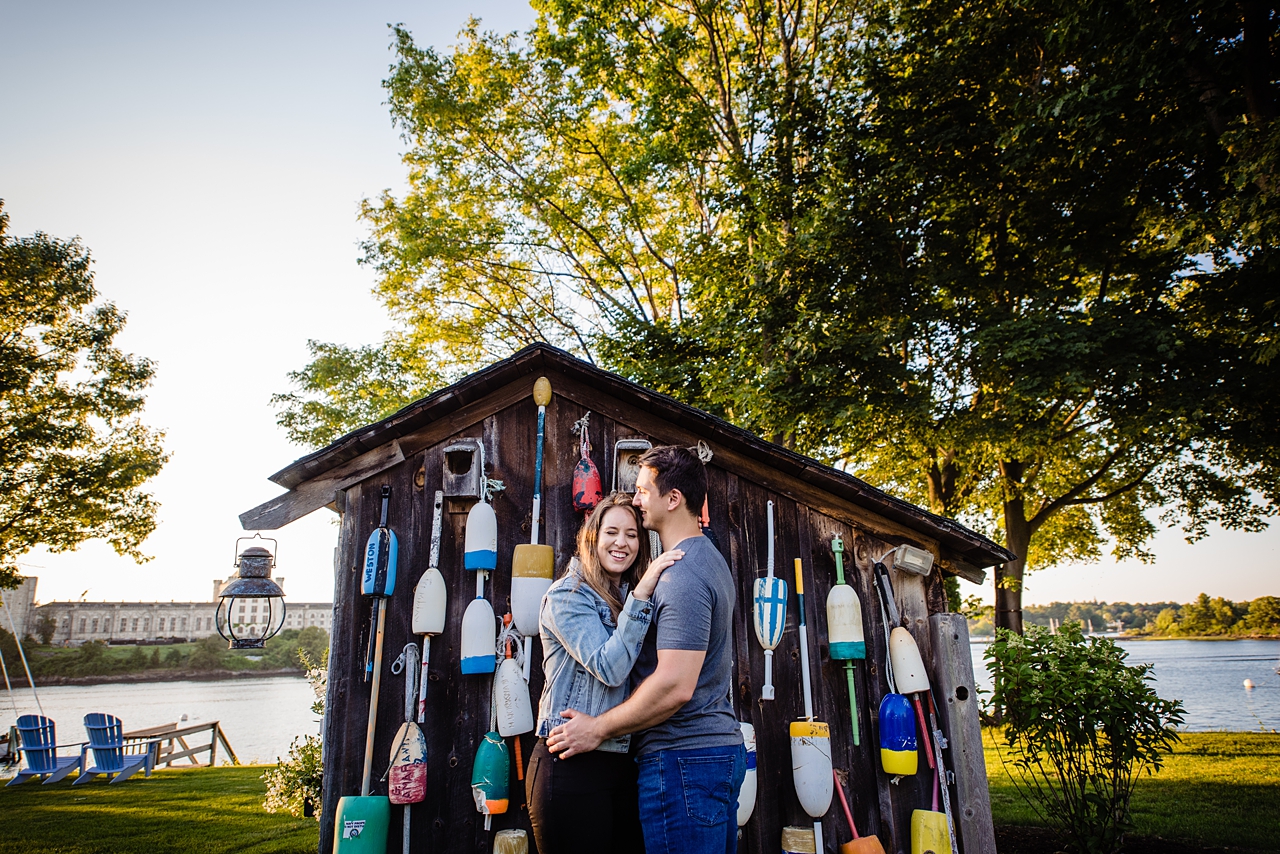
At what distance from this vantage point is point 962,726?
406 cm

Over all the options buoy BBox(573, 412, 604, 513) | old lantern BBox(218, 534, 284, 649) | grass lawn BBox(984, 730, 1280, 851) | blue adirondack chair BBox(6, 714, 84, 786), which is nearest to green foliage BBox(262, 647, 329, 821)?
old lantern BBox(218, 534, 284, 649)

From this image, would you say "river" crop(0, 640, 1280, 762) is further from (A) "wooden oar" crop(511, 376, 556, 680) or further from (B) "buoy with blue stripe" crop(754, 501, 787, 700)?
(A) "wooden oar" crop(511, 376, 556, 680)

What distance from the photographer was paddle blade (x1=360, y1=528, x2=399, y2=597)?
388cm

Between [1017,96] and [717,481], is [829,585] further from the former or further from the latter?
[1017,96]

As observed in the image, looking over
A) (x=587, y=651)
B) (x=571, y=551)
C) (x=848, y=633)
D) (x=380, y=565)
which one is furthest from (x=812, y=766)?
(x=380, y=565)

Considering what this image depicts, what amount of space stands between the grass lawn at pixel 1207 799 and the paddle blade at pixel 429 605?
6760 mm

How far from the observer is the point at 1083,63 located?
325 inches

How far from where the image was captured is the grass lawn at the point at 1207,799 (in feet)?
21.0

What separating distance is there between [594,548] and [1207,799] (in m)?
9.52

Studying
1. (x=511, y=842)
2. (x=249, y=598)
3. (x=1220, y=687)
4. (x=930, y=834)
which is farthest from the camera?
(x=1220, y=687)

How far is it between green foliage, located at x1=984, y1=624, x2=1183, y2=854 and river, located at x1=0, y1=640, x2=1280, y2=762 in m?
Answer: 7.98

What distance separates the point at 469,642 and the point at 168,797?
882 cm

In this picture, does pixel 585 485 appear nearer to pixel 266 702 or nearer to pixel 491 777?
pixel 491 777

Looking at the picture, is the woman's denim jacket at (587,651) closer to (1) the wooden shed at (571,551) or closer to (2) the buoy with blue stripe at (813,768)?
(1) the wooden shed at (571,551)
